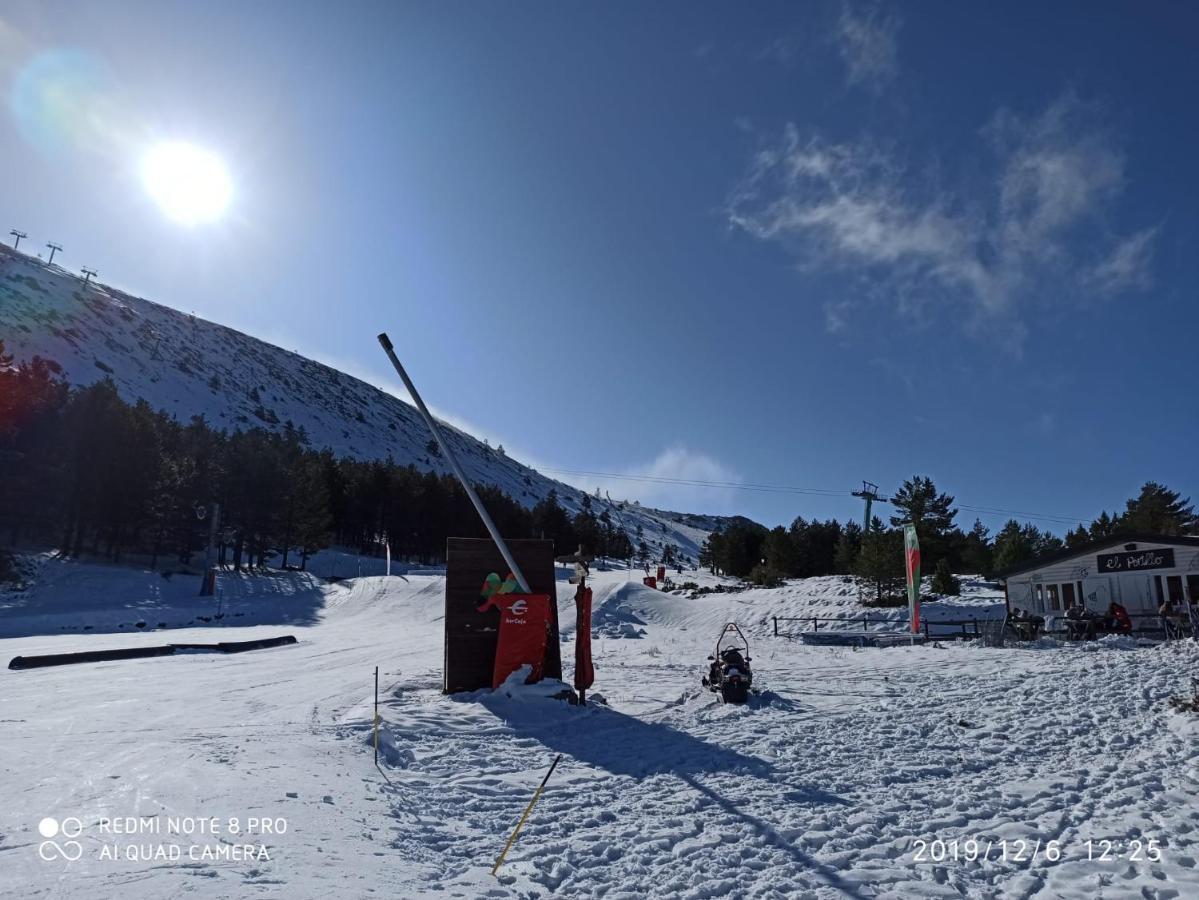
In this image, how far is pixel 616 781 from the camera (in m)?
7.92

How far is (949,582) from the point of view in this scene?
Answer: 135ft

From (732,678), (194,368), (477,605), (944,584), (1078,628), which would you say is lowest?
(732,678)

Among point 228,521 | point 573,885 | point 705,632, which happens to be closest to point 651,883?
point 573,885

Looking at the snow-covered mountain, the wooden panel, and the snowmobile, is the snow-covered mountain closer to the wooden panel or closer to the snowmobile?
the wooden panel

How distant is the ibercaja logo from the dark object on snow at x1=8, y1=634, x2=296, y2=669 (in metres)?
14.2

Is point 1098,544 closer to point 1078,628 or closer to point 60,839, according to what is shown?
point 1078,628

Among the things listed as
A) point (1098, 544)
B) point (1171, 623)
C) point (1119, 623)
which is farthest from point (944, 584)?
point (1171, 623)

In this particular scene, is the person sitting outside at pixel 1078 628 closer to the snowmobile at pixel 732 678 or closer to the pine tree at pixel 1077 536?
the snowmobile at pixel 732 678

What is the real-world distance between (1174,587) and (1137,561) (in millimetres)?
1651

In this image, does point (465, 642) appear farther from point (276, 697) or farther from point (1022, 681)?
point (1022, 681)

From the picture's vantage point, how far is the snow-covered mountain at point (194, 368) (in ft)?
340

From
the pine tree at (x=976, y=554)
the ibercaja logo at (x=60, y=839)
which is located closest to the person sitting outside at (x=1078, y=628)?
the ibercaja logo at (x=60, y=839)

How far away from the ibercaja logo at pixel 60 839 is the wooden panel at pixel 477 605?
757 cm

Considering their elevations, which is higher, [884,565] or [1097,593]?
[884,565]
